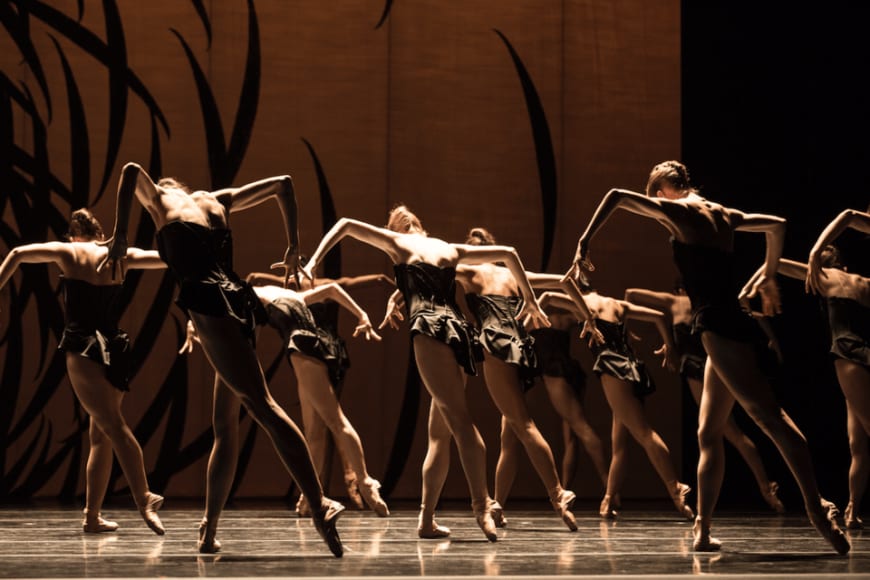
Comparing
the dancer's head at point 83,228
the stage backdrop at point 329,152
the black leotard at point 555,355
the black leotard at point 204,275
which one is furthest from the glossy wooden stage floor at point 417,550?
the stage backdrop at point 329,152

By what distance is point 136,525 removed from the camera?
267 inches

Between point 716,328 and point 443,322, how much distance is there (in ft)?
4.44

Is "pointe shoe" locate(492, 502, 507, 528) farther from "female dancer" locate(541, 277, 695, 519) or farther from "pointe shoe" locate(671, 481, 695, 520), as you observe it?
"pointe shoe" locate(671, 481, 695, 520)

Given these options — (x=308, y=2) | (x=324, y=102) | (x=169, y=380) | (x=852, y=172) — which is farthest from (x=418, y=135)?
(x=852, y=172)

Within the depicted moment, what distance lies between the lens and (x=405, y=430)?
10383 mm

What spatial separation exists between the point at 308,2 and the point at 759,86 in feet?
14.3

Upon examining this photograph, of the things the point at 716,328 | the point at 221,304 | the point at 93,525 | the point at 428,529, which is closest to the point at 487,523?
the point at 428,529

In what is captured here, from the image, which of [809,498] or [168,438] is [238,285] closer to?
[809,498]

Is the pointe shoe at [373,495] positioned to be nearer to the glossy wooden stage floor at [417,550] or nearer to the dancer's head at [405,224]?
the glossy wooden stage floor at [417,550]

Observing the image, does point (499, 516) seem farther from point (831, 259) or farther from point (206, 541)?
point (831, 259)

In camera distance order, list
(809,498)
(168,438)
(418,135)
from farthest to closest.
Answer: (418,135), (168,438), (809,498)

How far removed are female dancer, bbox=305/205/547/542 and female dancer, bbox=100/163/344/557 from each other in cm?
68

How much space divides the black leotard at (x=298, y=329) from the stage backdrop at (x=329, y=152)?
7.78 feet

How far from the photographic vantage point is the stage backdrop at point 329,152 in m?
10.0
